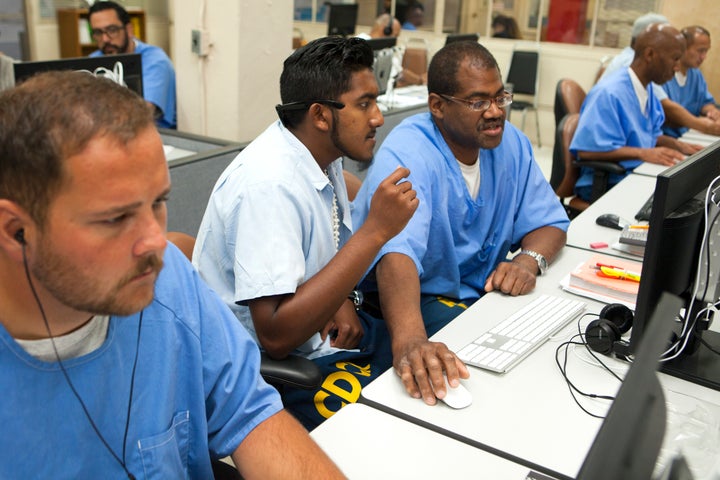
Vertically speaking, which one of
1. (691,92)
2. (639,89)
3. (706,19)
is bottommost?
(691,92)

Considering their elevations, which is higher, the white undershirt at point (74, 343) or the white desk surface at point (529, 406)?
the white undershirt at point (74, 343)

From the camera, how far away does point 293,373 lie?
4.53ft

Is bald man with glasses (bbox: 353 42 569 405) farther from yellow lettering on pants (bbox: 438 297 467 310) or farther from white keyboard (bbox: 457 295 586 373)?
white keyboard (bbox: 457 295 586 373)

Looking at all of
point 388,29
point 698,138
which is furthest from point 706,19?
point 388,29

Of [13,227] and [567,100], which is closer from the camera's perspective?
[13,227]

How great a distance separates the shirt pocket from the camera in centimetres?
99

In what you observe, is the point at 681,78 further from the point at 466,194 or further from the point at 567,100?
the point at 466,194

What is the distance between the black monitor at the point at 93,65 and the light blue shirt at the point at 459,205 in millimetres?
950

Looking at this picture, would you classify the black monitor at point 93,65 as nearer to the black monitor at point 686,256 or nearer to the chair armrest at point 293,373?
the chair armrest at point 293,373

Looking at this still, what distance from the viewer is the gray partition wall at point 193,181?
259 cm

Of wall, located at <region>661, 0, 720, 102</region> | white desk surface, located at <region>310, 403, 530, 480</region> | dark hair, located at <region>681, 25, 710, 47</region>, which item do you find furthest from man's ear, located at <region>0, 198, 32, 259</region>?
wall, located at <region>661, 0, 720, 102</region>

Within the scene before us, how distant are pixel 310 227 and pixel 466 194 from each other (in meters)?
0.59

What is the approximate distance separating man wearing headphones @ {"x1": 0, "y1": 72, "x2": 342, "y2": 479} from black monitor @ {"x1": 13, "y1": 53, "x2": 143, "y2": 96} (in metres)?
1.49

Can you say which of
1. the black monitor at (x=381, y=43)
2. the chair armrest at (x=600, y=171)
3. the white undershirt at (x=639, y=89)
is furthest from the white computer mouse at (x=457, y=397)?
the black monitor at (x=381, y=43)
